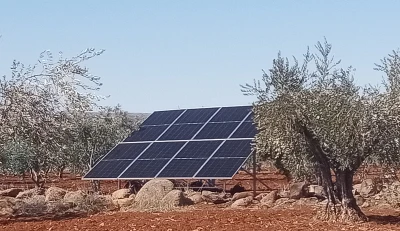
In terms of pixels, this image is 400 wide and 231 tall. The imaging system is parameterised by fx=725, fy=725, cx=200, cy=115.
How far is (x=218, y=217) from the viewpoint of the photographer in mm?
17844

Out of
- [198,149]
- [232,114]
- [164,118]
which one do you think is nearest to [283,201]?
[198,149]

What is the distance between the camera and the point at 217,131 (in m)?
27.2

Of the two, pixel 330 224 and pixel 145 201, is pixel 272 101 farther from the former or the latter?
pixel 145 201

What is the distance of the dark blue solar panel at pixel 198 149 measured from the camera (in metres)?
25.5

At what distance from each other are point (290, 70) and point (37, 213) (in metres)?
10.1

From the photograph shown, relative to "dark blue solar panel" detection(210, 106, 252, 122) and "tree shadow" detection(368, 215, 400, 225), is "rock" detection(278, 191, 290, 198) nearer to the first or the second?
"dark blue solar panel" detection(210, 106, 252, 122)

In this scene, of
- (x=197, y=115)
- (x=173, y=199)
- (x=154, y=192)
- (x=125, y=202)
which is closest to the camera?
(x=173, y=199)

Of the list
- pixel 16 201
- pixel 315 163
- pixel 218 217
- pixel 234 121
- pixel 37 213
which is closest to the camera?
pixel 315 163

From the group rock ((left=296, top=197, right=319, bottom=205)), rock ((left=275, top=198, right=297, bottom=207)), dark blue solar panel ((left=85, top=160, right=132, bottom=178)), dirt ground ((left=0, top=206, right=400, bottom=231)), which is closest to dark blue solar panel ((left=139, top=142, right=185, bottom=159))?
dark blue solar panel ((left=85, top=160, right=132, bottom=178))

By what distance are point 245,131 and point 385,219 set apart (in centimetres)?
973

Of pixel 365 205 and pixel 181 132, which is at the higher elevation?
pixel 181 132

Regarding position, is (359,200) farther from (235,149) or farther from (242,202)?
(235,149)

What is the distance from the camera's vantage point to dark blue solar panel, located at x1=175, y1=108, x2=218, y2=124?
29.4 metres

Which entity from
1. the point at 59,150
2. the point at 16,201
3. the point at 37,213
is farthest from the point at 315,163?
the point at 16,201
